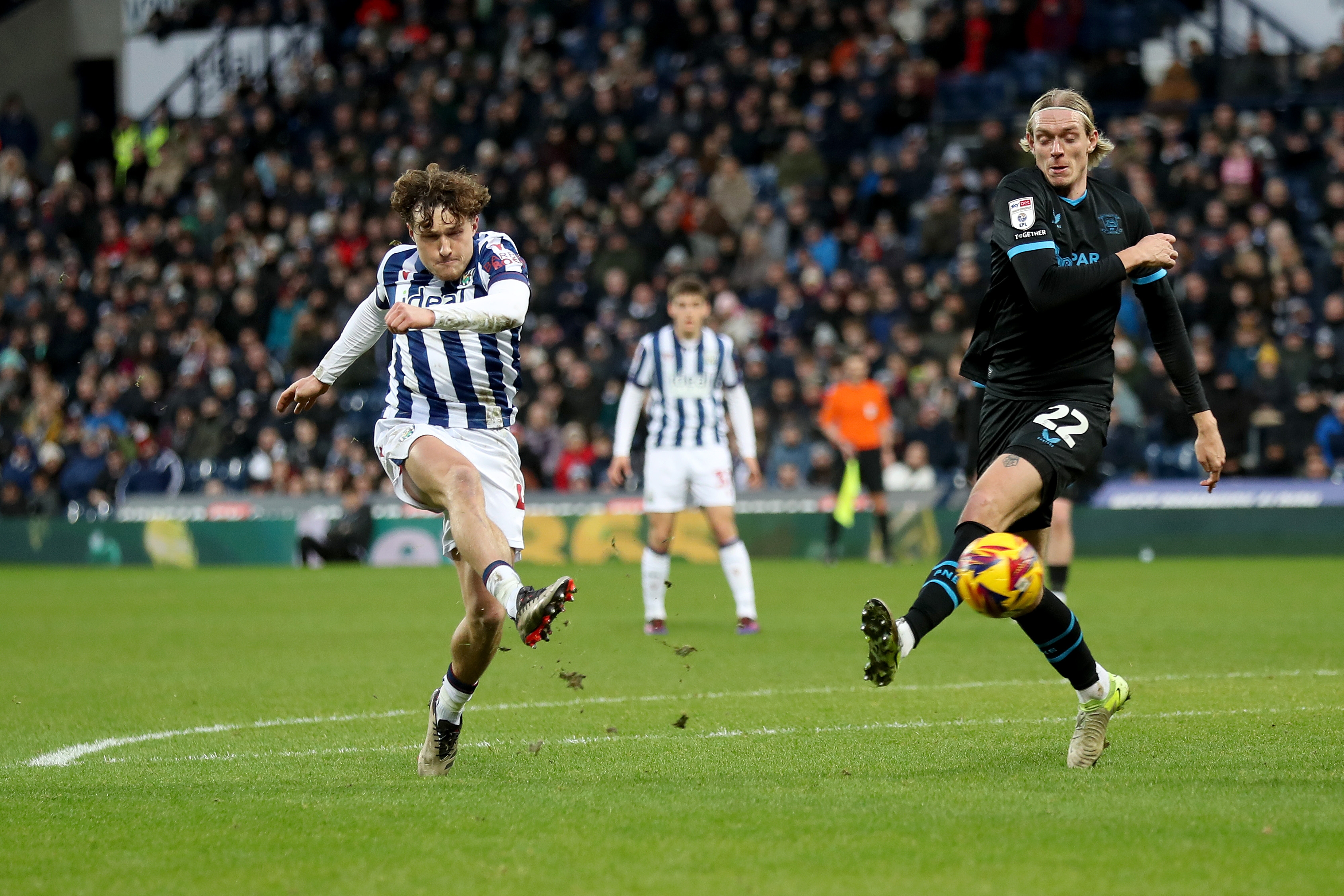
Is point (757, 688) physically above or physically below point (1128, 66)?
below

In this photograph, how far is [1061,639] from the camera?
6.04m

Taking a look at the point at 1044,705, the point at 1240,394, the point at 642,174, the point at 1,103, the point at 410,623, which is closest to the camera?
the point at 1044,705

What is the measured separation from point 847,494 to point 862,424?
0.88m

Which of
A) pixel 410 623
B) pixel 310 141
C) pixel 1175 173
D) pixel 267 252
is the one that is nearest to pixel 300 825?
pixel 410 623

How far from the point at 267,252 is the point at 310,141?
2.92 m

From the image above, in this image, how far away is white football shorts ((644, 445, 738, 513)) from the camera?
12.2 meters

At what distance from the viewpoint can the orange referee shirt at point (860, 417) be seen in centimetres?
1808

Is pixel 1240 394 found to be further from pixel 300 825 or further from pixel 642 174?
pixel 300 825

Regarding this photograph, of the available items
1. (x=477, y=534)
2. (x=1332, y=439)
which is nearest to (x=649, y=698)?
(x=477, y=534)

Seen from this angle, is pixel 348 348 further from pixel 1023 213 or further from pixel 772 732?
pixel 1023 213

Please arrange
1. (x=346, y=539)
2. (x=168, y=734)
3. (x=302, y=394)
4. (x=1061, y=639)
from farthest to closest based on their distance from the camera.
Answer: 1. (x=346, y=539)
2. (x=168, y=734)
3. (x=302, y=394)
4. (x=1061, y=639)

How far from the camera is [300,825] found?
17.1 feet

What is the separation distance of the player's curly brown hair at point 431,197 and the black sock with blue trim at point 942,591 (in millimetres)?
2179

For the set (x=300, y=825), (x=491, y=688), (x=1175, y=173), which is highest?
(x=1175, y=173)
